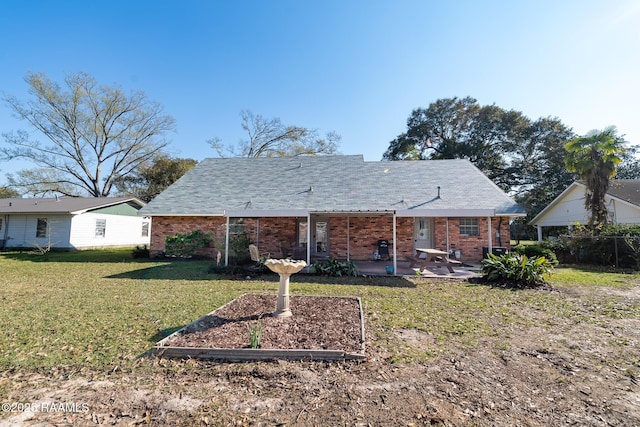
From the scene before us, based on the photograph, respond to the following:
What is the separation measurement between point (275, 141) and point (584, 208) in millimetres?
25432

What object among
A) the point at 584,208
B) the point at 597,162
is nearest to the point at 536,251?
the point at 597,162

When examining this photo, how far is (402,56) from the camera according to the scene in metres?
11.0

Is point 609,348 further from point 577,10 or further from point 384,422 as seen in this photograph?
point 577,10

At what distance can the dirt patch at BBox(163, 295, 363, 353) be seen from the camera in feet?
12.6

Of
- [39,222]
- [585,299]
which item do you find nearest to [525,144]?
[585,299]

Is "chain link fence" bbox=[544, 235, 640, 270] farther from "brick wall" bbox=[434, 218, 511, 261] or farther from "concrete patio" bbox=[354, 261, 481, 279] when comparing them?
"concrete patio" bbox=[354, 261, 481, 279]

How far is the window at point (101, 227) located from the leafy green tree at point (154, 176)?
10662 mm

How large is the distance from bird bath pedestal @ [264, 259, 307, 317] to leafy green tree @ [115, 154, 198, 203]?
28.0 meters

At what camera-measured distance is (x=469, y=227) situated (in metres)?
13.0

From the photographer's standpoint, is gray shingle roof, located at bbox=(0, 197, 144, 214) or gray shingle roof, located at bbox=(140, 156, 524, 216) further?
gray shingle roof, located at bbox=(0, 197, 144, 214)

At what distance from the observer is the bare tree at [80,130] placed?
26.2 m

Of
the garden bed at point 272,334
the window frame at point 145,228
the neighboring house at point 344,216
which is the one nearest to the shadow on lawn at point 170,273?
the neighboring house at point 344,216

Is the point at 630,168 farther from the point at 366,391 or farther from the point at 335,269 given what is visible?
the point at 366,391

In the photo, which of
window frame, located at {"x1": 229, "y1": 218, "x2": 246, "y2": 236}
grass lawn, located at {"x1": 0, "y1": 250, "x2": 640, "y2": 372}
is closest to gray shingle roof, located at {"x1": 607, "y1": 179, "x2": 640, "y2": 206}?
grass lawn, located at {"x1": 0, "y1": 250, "x2": 640, "y2": 372}
